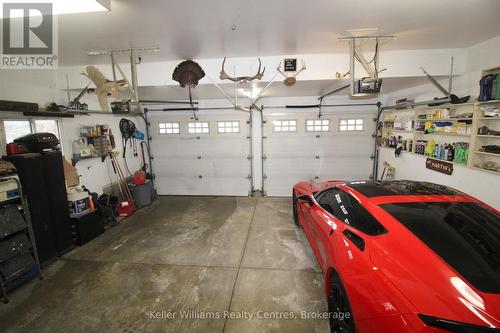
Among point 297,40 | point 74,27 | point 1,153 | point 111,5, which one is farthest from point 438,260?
point 1,153

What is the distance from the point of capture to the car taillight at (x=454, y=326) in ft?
3.59

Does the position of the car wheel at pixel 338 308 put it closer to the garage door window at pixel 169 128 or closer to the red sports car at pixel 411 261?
the red sports car at pixel 411 261

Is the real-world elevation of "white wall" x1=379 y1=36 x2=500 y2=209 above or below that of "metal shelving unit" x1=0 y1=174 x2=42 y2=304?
above

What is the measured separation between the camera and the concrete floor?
7.63 ft

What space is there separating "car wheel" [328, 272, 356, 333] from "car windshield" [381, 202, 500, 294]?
2.50ft

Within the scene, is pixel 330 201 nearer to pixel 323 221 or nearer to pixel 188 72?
pixel 323 221

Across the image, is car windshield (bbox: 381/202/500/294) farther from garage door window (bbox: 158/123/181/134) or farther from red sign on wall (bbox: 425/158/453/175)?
garage door window (bbox: 158/123/181/134)

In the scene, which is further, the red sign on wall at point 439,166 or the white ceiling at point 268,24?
the red sign on wall at point 439,166

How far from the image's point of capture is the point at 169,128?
662 cm

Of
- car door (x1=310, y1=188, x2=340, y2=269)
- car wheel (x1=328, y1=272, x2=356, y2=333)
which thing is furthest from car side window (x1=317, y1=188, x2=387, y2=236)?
car wheel (x1=328, y1=272, x2=356, y2=333)

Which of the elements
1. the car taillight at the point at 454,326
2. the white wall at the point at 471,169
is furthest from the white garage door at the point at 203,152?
the car taillight at the point at 454,326

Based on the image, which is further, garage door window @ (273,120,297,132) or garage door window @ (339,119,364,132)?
garage door window @ (273,120,297,132)

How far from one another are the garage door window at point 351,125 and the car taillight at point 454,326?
5.41 meters

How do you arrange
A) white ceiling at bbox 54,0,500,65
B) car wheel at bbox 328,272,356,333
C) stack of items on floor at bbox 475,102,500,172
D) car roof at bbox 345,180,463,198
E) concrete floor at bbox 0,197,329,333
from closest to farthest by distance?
car wheel at bbox 328,272,356,333 → white ceiling at bbox 54,0,500,65 → car roof at bbox 345,180,463,198 → concrete floor at bbox 0,197,329,333 → stack of items on floor at bbox 475,102,500,172
